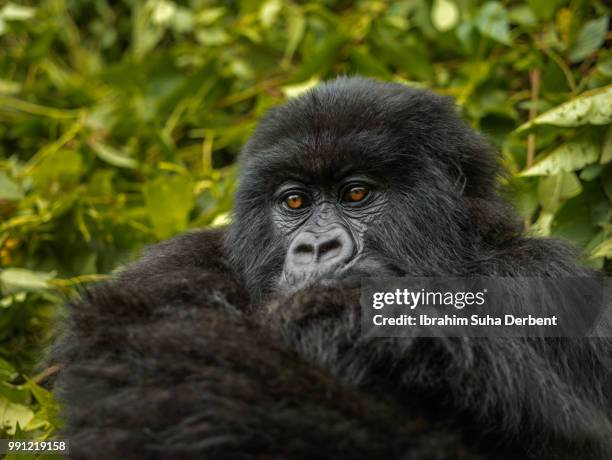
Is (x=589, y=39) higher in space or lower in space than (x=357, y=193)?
higher

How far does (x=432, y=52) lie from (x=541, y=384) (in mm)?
3790

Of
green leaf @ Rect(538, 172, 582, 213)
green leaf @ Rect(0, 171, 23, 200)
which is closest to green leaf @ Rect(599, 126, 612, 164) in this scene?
green leaf @ Rect(538, 172, 582, 213)

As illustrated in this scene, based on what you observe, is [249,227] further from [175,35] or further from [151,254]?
[175,35]

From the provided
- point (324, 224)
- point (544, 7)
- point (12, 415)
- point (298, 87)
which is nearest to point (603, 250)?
point (324, 224)

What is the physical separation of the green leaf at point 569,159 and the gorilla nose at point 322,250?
1.40 m

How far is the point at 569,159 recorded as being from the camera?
4055 millimetres

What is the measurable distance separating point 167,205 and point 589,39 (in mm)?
2660

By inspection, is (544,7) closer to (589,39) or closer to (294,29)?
(589,39)

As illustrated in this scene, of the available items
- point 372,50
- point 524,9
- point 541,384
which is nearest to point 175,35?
point 372,50

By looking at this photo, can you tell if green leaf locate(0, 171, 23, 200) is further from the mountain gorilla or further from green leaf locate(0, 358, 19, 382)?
the mountain gorilla

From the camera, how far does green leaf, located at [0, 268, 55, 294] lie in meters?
4.15

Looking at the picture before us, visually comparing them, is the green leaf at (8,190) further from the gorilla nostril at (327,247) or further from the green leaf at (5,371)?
the gorilla nostril at (327,247)

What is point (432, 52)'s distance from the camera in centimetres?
595

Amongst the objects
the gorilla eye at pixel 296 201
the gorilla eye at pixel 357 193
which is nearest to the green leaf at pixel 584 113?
the gorilla eye at pixel 357 193
